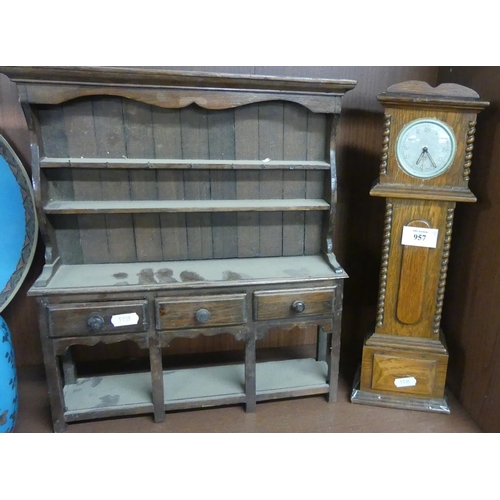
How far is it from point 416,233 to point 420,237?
1.0 inches

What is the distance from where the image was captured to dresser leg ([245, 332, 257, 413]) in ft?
6.26

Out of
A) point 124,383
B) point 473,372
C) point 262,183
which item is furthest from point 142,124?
point 473,372

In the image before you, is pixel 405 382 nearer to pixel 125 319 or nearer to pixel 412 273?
pixel 412 273

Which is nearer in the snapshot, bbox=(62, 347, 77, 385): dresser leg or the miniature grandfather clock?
the miniature grandfather clock

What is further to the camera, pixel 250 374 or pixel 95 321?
pixel 250 374

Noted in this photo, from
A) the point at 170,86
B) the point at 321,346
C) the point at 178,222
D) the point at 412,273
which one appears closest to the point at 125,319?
the point at 178,222

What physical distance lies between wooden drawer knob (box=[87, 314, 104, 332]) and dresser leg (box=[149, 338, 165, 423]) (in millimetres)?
233

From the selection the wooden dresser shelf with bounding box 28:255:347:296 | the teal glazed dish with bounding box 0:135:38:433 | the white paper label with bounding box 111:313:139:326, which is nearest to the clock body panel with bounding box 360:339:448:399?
the wooden dresser shelf with bounding box 28:255:347:296

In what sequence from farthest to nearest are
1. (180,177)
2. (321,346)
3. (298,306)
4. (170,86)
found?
(321,346)
(180,177)
(298,306)
(170,86)

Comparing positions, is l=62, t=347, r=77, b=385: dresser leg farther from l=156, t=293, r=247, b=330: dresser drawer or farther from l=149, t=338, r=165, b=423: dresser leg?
l=156, t=293, r=247, b=330: dresser drawer

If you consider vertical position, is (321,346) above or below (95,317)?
below

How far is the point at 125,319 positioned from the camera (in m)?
1.78

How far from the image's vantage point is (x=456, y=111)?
174cm

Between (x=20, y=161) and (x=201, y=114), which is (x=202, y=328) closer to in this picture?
(x=201, y=114)
